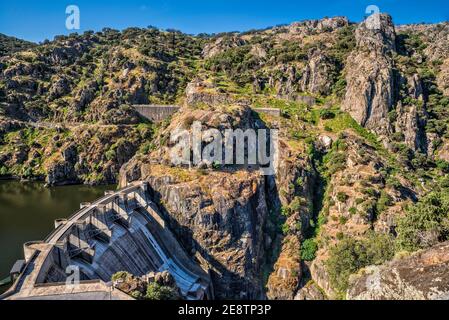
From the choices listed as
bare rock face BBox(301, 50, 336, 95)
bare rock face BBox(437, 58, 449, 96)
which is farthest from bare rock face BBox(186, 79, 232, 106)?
bare rock face BBox(437, 58, 449, 96)

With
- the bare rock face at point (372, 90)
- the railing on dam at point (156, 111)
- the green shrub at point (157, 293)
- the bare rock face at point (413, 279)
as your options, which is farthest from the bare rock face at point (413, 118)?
the green shrub at point (157, 293)

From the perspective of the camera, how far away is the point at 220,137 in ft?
206

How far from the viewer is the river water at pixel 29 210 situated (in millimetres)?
52469

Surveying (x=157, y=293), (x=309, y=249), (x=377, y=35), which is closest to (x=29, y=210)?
(x=157, y=293)

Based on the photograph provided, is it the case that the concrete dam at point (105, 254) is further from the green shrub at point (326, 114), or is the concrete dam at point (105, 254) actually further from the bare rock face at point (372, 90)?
the bare rock face at point (372, 90)

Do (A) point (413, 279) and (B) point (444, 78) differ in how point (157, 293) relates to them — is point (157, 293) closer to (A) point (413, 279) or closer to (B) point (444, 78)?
(A) point (413, 279)

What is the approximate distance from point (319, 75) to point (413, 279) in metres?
76.0

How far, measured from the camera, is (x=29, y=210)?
70875mm

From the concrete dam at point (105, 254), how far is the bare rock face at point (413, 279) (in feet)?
69.2

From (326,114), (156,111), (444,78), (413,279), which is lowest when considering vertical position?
(413,279)

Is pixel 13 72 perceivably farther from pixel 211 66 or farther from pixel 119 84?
pixel 211 66

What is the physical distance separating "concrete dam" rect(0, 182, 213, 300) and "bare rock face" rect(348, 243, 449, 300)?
21082mm
